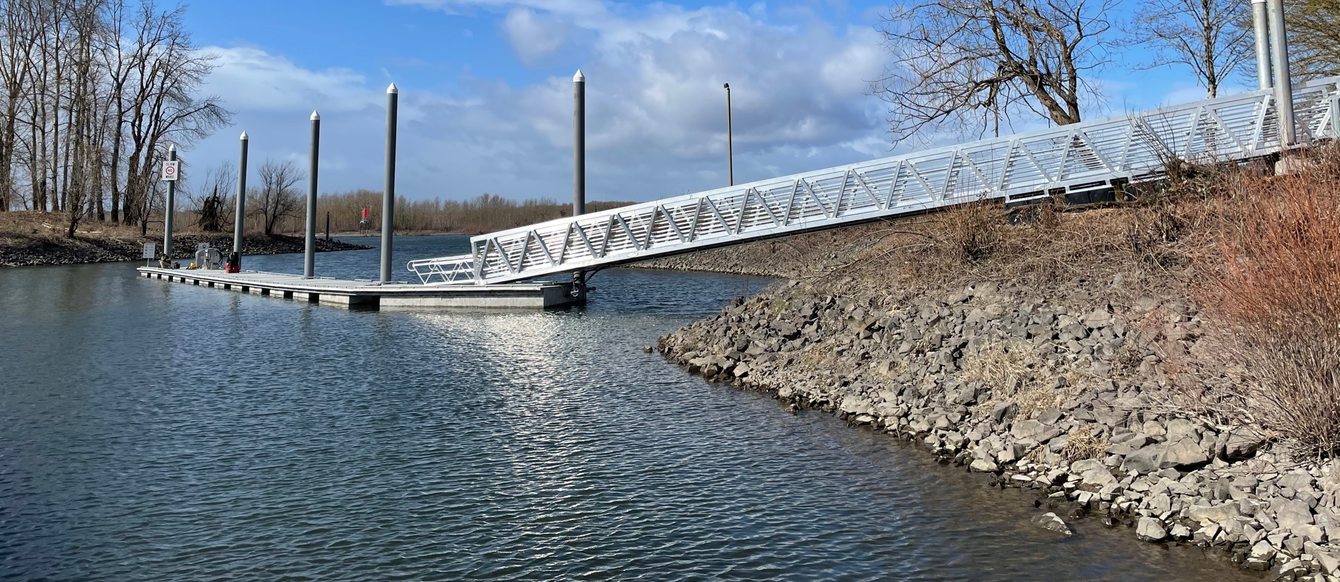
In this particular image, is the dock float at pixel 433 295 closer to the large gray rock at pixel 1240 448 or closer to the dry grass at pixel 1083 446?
the dry grass at pixel 1083 446

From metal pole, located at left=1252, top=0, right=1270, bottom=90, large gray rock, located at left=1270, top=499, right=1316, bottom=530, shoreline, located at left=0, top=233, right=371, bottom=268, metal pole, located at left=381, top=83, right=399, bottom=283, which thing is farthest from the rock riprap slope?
shoreline, located at left=0, top=233, right=371, bottom=268

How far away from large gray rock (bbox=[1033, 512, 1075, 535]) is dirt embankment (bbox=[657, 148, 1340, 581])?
0.41m

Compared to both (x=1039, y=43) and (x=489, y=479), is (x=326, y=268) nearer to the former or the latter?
(x=1039, y=43)

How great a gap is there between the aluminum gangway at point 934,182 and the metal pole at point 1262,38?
267 mm

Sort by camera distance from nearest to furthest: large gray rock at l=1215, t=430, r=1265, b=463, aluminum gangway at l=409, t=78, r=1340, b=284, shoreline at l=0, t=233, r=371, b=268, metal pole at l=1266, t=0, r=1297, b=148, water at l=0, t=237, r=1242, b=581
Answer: water at l=0, t=237, r=1242, b=581
large gray rock at l=1215, t=430, r=1265, b=463
metal pole at l=1266, t=0, r=1297, b=148
aluminum gangway at l=409, t=78, r=1340, b=284
shoreline at l=0, t=233, r=371, b=268

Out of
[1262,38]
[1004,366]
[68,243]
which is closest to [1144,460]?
[1004,366]

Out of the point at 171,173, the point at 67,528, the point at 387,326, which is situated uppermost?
the point at 171,173

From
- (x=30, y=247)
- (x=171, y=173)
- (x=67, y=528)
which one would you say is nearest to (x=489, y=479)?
(x=67, y=528)

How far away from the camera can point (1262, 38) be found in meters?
14.9

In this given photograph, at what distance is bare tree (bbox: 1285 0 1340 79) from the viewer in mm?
22016

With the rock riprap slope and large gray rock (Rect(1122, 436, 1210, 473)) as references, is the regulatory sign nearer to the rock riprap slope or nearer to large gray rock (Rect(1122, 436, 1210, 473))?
the rock riprap slope

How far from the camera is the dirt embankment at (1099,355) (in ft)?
23.1

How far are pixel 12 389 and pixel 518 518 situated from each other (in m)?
9.79

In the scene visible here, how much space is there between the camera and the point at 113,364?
50.2ft
